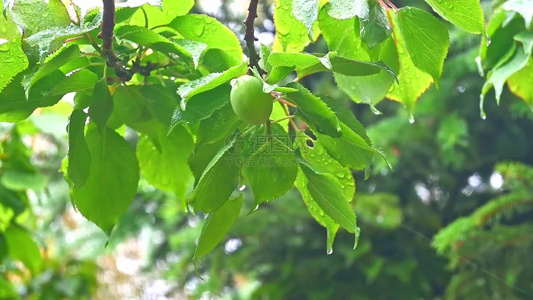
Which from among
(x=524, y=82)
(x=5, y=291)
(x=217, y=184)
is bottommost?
(x=5, y=291)

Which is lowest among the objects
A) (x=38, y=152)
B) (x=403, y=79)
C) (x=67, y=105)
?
(x=38, y=152)

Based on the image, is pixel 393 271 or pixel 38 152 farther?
pixel 38 152

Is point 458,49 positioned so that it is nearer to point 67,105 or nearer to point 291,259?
point 291,259

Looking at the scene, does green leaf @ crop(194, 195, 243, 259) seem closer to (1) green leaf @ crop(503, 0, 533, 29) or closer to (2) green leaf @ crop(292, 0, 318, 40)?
(2) green leaf @ crop(292, 0, 318, 40)

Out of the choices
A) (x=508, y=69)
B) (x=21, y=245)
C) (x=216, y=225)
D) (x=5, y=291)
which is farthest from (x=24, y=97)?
(x=5, y=291)

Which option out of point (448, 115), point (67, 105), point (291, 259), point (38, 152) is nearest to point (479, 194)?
point (448, 115)

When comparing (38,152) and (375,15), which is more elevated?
(375,15)

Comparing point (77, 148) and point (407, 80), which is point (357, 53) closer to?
point (407, 80)

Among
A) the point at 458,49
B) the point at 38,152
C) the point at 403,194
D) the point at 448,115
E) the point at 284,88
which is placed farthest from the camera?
the point at 38,152
